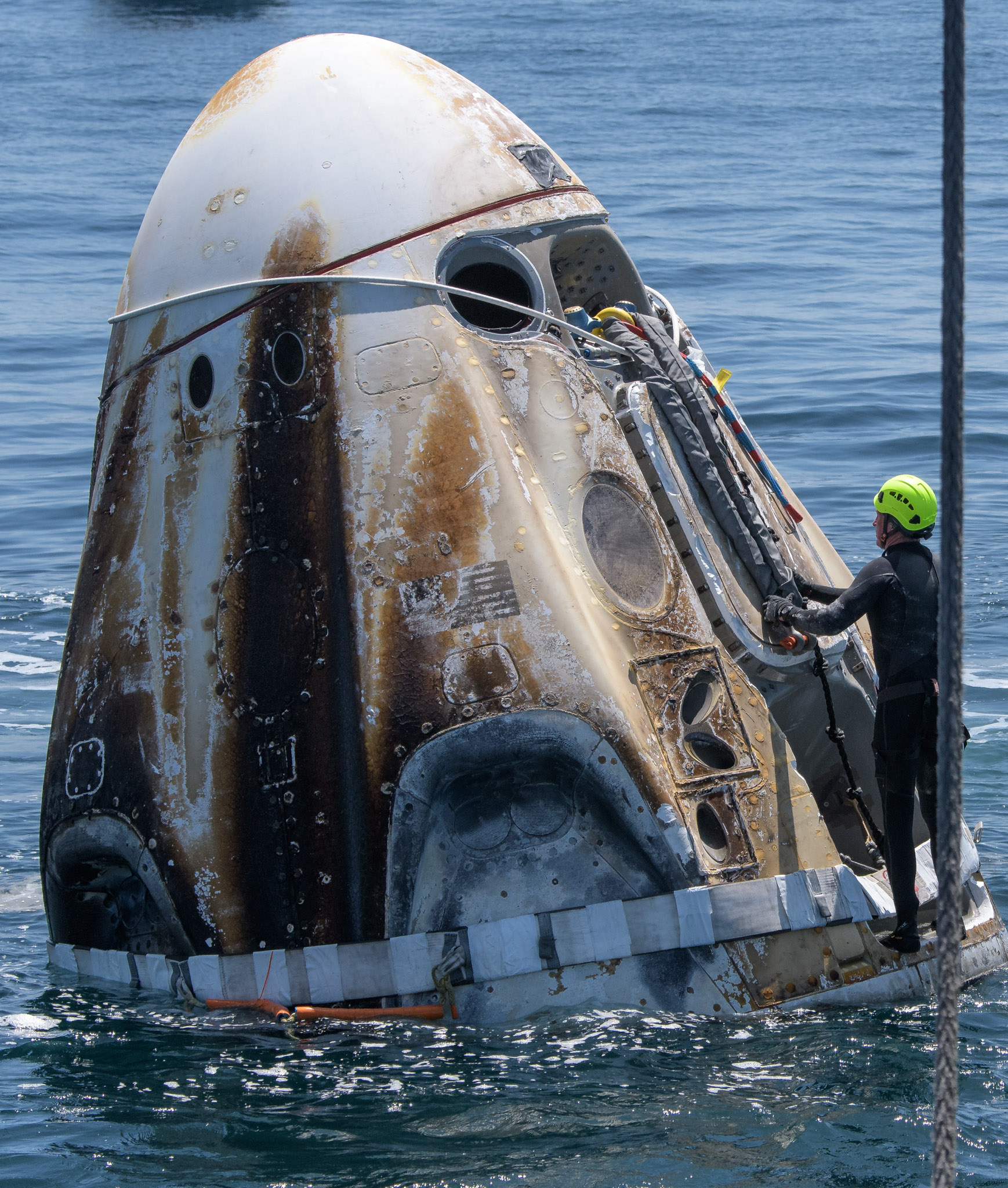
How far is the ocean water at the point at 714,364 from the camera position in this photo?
483 centimetres

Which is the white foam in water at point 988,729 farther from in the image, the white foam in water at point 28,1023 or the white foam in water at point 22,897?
the white foam in water at point 28,1023

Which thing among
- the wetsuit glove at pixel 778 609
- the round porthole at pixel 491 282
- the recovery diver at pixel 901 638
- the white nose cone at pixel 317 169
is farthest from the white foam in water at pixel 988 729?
the white nose cone at pixel 317 169

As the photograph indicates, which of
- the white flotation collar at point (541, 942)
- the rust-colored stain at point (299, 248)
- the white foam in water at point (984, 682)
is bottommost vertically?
the white flotation collar at point (541, 942)

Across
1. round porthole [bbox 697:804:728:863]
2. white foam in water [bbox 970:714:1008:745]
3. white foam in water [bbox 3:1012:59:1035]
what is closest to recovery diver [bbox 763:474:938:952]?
round porthole [bbox 697:804:728:863]

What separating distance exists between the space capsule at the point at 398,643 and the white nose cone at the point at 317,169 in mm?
14

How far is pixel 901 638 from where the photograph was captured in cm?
579

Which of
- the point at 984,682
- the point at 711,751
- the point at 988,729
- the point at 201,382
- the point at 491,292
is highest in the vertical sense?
the point at 491,292

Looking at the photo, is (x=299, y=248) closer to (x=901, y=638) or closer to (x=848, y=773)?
(x=901, y=638)

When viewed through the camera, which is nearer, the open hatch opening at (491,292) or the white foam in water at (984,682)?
the open hatch opening at (491,292)

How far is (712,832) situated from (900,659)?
3.30ft

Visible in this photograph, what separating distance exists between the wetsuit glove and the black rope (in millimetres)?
284

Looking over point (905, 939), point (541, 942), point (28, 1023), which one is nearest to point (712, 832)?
point (541, 942)

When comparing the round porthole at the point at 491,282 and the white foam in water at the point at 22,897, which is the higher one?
the round porthole at the point at 491,282

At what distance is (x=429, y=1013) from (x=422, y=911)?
34 centimetres
